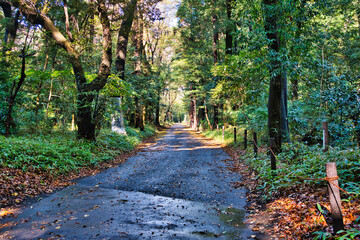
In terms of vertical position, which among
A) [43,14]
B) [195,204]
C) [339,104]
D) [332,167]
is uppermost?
[43,14]

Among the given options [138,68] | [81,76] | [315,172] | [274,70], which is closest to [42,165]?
[81,76]

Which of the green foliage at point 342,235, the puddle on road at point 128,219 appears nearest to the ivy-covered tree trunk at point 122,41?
the puddle on road at point 128,219

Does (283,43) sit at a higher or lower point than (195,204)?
higher

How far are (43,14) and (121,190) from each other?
869cm

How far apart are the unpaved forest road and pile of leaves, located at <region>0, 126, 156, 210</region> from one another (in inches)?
22.6

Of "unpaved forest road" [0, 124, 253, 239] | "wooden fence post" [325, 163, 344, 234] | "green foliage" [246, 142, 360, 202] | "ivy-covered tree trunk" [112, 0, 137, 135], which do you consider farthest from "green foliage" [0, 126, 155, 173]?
"wooden fence post" [325, 163, 344, 234]

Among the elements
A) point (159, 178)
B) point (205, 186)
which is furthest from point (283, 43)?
point (159, 178)

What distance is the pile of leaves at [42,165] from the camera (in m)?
5.54

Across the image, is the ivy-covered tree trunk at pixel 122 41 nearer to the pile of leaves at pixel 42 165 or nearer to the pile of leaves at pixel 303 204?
the pile of leaves at pixel 42 165

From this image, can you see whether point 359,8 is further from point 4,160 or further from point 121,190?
→ point 4,160

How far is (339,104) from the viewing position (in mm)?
8289

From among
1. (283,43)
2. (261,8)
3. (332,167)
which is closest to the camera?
(332,167)

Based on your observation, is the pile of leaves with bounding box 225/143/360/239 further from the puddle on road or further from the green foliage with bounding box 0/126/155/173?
the green foliage with bounding box 0/126/155/173

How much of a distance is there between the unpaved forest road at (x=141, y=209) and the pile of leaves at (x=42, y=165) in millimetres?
574
